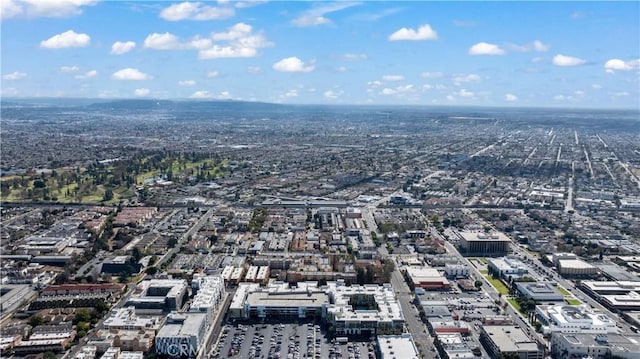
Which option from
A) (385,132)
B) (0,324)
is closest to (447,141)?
(385,132)

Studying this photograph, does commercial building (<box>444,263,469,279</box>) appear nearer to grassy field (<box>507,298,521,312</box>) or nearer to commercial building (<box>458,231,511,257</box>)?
grassy field (<box>507,298,521,312</box>)

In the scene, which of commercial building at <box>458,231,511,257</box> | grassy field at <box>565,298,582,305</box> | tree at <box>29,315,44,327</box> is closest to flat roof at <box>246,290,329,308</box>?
tree at <box>29,315,44,327</box>

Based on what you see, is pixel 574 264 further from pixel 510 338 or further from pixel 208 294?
pixel 208 294

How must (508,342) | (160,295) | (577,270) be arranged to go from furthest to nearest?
(577,270)
(160,295)
(508,342)

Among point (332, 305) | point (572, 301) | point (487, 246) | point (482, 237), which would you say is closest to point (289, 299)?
point (332, 305)

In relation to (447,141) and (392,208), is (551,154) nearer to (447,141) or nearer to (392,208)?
(447,141)

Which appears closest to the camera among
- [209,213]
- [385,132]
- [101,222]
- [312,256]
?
[312,256]

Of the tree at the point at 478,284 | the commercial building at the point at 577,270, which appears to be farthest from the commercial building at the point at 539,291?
the commercial building at the point at 577,270
